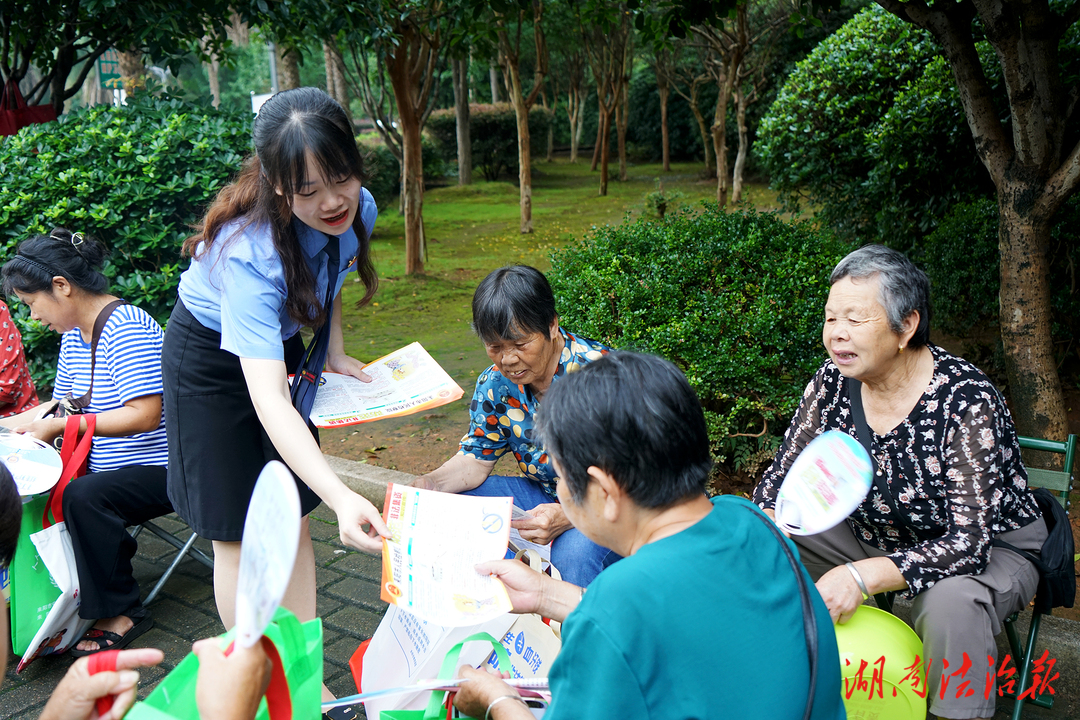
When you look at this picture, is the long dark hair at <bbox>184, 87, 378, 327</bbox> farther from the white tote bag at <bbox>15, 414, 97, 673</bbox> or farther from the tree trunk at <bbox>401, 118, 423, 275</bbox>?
the tree trunk at <bbox>401, 118, 423, 275</bbox>

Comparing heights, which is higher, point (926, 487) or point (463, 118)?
point (463, 118)

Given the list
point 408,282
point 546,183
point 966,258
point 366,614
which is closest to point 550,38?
point 546,183

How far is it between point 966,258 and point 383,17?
4955 millimetres

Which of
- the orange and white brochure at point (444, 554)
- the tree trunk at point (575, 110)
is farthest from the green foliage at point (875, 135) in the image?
the tree trunk at point (575, 110)

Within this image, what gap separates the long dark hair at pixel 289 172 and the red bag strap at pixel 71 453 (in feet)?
3.99

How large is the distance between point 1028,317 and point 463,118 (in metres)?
18.5

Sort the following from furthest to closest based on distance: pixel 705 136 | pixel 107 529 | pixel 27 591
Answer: pixel 705 136, pixel 107 529, pixel 27 591

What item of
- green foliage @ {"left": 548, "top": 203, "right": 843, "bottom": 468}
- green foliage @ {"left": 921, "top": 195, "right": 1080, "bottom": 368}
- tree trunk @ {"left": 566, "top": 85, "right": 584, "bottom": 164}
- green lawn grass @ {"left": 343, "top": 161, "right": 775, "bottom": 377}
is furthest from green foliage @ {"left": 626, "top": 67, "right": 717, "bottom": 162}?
green foliage @ {"left": 548, "top": 203, "right": 843, "bottom": 468}

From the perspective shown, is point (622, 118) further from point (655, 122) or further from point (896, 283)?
point (896, 283)

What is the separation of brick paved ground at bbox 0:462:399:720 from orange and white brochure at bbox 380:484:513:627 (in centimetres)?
110

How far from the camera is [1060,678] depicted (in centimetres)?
260

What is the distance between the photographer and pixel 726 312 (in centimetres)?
343

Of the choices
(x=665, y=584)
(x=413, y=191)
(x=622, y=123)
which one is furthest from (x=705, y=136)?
(x=665, y=584)

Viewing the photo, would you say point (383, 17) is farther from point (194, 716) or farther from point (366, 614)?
point (194, 716)
